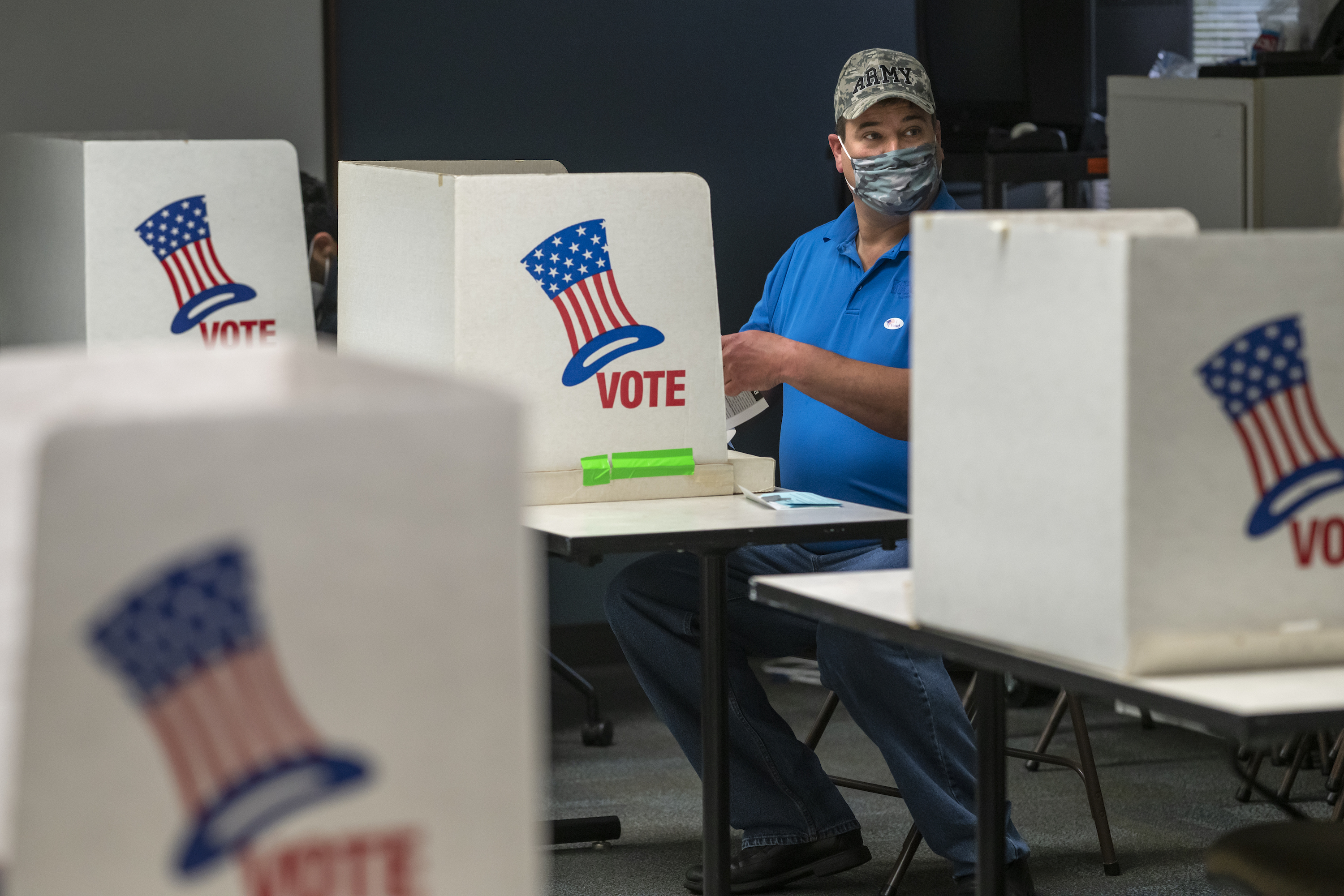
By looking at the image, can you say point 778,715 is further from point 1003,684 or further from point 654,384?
point 1003,684

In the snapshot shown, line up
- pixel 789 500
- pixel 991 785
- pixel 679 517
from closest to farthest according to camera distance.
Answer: pixel 991 785 < pixel 679 517 < pixel 789 500

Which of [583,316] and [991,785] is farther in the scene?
[583,316]

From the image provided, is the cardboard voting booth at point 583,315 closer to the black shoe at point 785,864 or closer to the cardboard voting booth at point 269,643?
the black shoe at point 785,864

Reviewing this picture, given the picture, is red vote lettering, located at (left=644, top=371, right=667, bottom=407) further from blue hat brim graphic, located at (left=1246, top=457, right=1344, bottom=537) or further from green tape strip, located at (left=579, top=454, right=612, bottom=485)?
blue hat brim graphic, located at (left=1246, top=457, right=1344, bottom=537)

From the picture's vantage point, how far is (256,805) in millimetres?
704

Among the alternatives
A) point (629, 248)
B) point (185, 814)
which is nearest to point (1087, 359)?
point (185, 814)

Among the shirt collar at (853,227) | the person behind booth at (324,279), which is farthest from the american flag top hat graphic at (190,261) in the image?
the shirt collar at (853,227)

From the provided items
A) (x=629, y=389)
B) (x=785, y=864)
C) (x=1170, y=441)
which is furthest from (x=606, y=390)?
(x=1170, y=441)

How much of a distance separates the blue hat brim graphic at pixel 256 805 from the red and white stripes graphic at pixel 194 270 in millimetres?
1833

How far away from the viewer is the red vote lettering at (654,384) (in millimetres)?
2277

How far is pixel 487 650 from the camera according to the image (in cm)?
73

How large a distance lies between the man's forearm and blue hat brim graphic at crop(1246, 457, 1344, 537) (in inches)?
48.4

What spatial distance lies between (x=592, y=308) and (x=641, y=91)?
6.43 feet

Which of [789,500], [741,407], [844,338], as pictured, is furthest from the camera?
[844,338]
